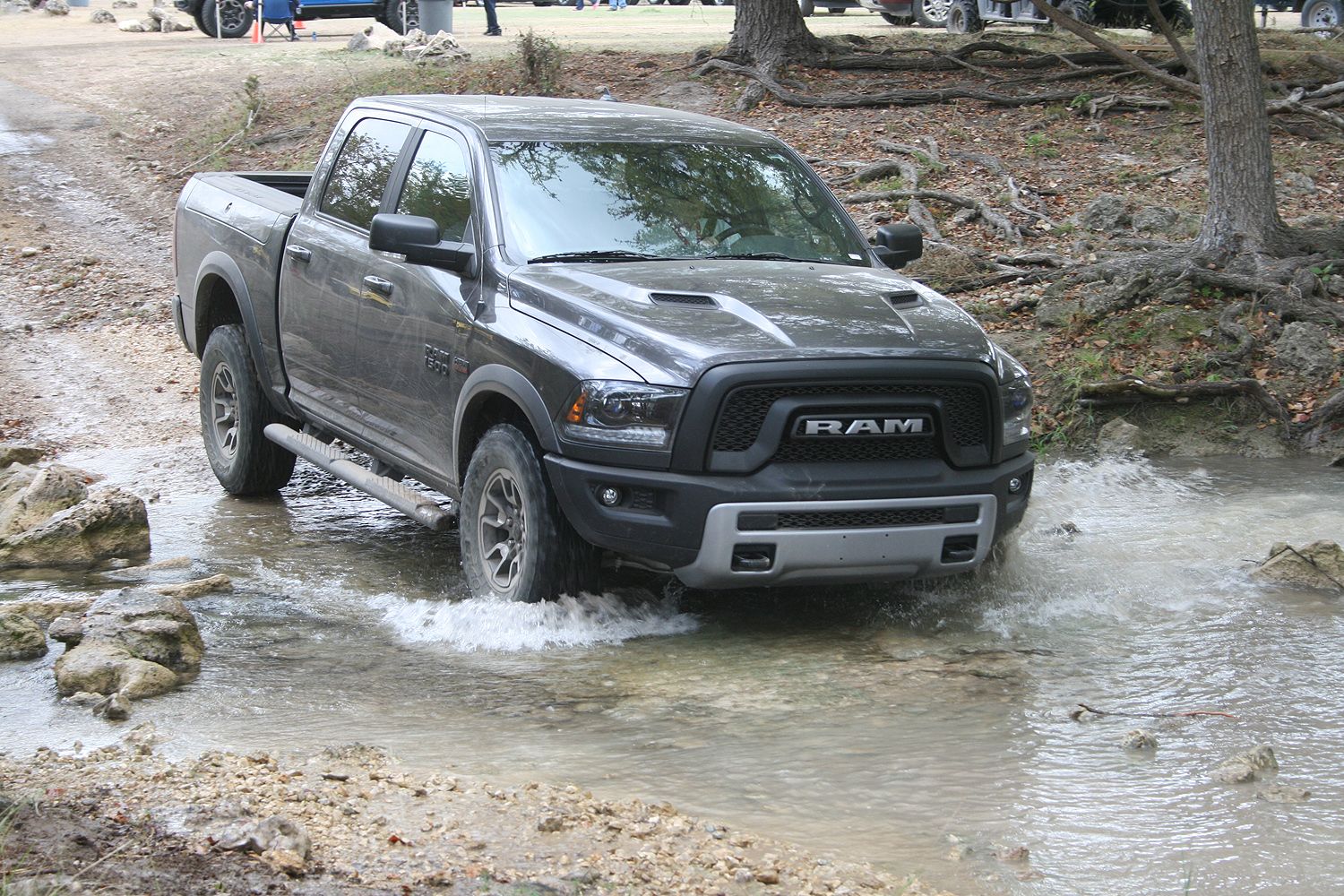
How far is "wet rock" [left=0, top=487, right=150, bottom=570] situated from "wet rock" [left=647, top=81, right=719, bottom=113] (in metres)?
10.8

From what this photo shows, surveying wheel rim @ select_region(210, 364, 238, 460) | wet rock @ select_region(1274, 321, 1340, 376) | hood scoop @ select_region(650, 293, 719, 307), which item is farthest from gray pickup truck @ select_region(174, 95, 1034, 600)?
wet rock @ select_region(1274, 321, 1340, 376)

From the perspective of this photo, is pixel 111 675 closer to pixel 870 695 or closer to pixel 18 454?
pixel 870 695

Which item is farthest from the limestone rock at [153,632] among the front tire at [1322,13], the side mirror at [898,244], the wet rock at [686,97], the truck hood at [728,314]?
the front tire at [1322,13]

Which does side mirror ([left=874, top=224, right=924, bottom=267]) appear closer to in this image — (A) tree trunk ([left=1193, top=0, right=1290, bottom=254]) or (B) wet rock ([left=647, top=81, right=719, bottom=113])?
(A) tree trunk ([left=1193, top=0, right=1290, bottom=254])

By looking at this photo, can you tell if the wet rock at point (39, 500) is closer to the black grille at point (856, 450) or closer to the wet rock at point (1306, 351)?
the black grille at point (856, 450)

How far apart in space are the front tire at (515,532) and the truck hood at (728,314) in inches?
20.6

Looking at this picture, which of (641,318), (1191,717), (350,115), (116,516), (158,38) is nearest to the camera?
(1191,717)

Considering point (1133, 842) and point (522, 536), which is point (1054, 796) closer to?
point (1133, 842)

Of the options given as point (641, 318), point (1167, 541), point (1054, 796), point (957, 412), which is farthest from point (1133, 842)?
point (1167, 541)

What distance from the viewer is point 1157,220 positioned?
11797 millimetres

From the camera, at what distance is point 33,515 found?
24.0ft

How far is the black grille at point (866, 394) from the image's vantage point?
5191 mm

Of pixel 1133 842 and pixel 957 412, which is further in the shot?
pixel 957 412

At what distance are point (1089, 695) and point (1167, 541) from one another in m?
2.28
